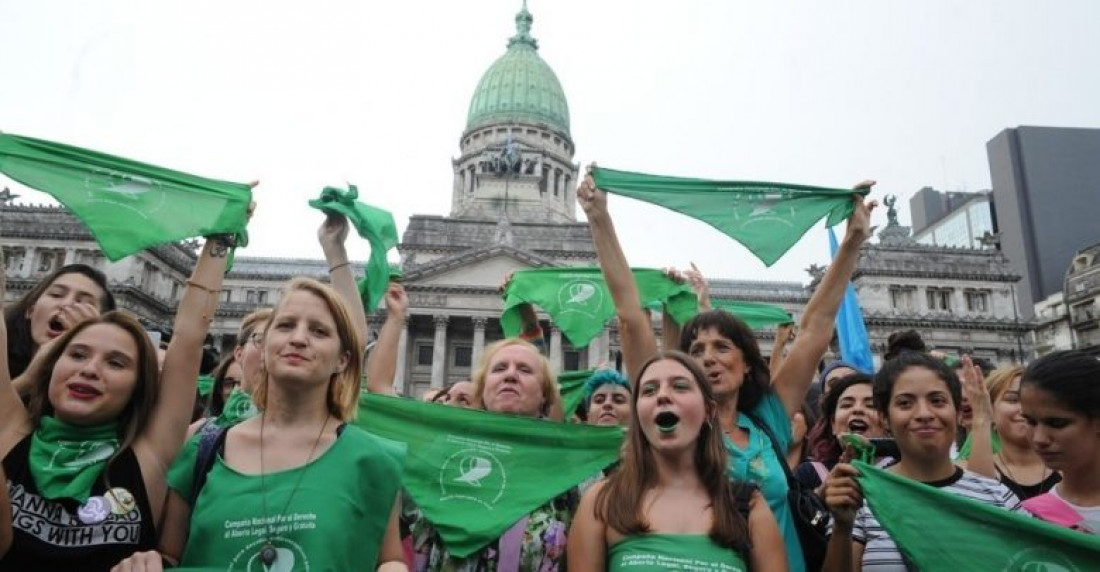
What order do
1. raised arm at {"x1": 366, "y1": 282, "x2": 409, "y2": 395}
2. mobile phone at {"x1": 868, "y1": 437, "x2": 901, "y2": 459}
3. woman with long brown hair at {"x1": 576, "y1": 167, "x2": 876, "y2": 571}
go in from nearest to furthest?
woman with long brown hair at {"x1": 576, "y1": 167, "x2": 876, "y2": 571} < mobile phone at {"x1": 868, "y1": 437, "x2": 901, "y2": 459} < raised arm at {"x1": 366, "y1": 282, "x2": 409, "y2": 395}

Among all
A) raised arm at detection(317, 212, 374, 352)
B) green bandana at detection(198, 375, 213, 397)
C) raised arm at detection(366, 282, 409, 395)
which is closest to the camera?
raised arm at detection(317, 212, 374, 352)

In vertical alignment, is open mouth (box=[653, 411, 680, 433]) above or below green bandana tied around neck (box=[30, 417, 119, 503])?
above

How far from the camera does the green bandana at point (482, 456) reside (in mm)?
4934

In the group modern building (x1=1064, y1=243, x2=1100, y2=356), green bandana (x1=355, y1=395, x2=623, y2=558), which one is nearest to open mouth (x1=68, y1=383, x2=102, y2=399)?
green bandana (x1=355, y1=395, x2=623, y2=558)

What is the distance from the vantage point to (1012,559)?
3.98 m

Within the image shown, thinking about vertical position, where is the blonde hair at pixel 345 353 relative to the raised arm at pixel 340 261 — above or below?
below

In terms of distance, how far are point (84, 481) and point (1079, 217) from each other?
9326 centimetres

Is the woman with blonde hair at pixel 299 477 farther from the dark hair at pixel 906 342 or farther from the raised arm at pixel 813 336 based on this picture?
the dark hair at pixel 906 342

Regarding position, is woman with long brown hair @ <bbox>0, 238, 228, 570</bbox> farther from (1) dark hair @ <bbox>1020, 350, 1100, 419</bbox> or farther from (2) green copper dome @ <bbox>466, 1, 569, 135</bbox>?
(2) green copper dome @ <bbox>466, 1, 569, 135</bbox>

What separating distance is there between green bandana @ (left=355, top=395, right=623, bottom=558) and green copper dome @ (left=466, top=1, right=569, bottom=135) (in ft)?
239

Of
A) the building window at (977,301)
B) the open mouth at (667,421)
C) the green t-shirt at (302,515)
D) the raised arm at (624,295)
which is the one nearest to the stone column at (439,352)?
the building window at (977,301)

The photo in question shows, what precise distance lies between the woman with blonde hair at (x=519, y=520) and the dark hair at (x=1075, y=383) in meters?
3.05

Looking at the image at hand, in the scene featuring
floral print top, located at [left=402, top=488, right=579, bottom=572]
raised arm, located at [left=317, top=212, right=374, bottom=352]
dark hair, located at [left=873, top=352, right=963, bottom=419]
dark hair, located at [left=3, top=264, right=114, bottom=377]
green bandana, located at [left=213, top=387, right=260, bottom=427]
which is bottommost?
floral print top, located at [left=402, top=488, right=579, bottom=572]

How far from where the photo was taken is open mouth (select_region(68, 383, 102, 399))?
388 centimetres
